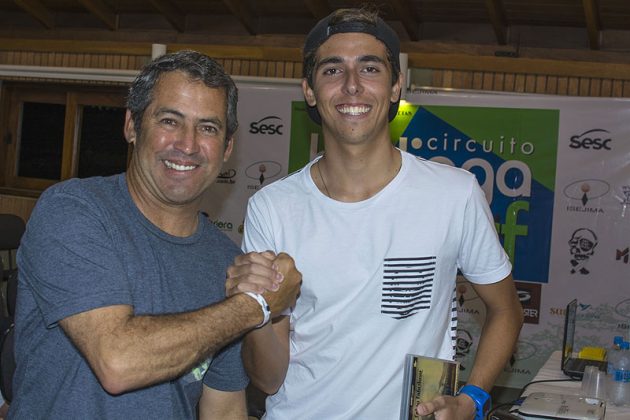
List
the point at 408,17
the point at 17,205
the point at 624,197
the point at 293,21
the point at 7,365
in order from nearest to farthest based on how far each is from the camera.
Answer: the point at 7,365
the point at 624,197
the point at 408,17
the point at 293,21
the point at 17,205

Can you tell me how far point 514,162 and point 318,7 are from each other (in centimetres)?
273

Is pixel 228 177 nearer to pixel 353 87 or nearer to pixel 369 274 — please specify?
pixel 353 87

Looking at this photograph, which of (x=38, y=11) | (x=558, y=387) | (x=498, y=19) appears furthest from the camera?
(x=38, y=11)

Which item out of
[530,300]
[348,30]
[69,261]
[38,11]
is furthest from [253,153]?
[69,261]

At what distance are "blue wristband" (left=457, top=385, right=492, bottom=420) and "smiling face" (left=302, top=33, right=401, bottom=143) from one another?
0.76 metres

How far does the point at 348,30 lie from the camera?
7.85ft

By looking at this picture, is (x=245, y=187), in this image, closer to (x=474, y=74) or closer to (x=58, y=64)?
(x=474, y=74)

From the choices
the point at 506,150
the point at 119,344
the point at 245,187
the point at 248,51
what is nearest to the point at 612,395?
the point at 119,344

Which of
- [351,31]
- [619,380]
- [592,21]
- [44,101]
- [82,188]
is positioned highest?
[592,21]

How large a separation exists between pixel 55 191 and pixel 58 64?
9.27 meters

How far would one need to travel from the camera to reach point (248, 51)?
A: 29.5 feet

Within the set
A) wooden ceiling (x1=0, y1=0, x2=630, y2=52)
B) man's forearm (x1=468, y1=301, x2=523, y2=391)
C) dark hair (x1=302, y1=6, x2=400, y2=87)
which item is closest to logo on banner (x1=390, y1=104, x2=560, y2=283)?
wooden ceiling (x1=0, y1=0, x2=630, y2=52)

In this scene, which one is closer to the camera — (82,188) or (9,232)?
(82,188)

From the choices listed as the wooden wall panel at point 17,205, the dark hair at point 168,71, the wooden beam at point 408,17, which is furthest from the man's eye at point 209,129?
the wooden wall panel at point 17,205
